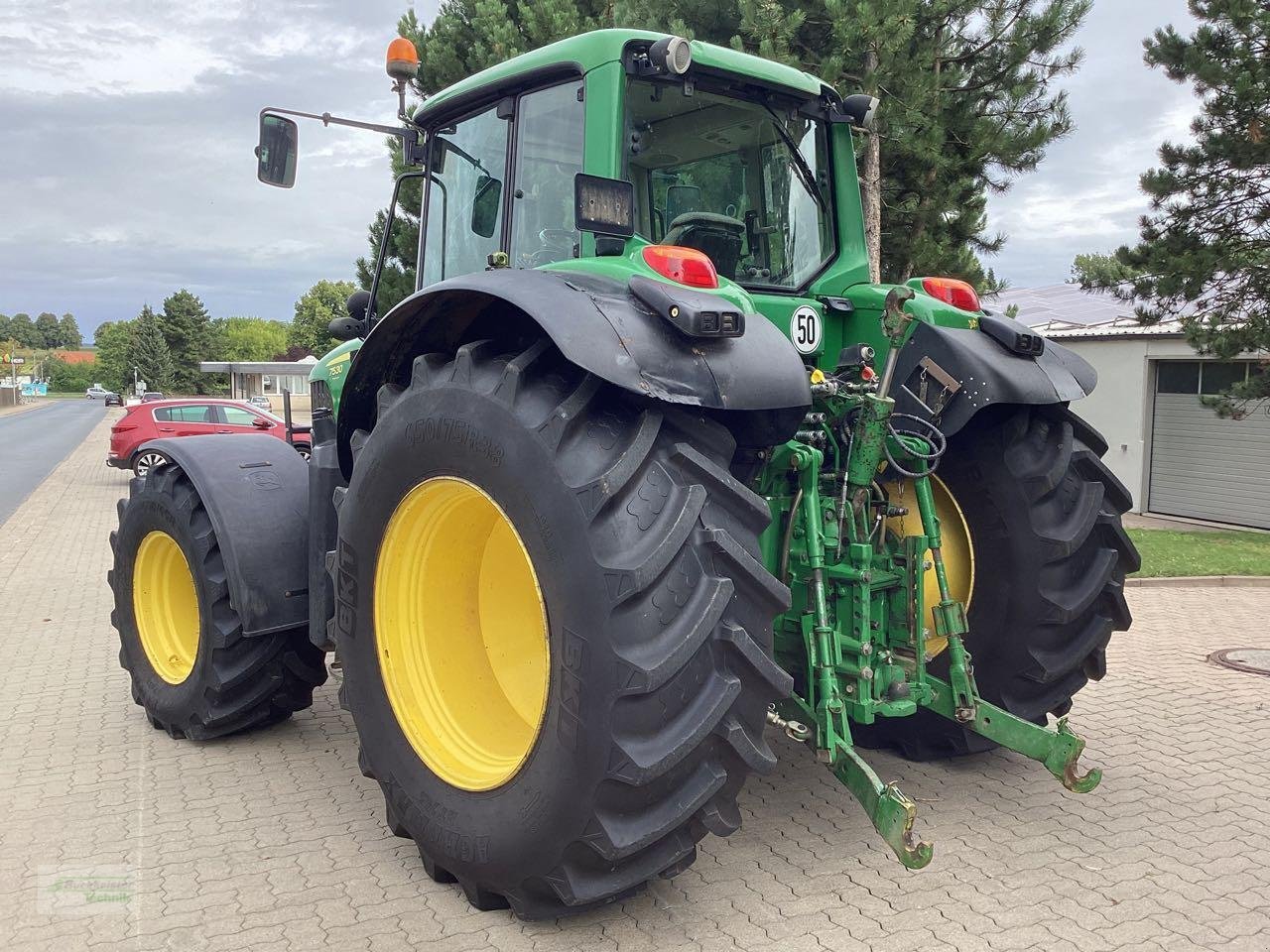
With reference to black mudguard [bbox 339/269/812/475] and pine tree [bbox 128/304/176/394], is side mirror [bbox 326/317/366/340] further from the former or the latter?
pine tree [bbox 128/304/176/394]

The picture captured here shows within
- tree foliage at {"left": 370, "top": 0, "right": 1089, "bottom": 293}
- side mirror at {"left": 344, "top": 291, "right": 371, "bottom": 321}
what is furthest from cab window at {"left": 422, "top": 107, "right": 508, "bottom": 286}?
tree foliage at {"left": 370, "top": 0, "right": 1089, "bottom": 293}

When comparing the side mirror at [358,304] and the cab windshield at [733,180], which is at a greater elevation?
the cab windshield at [733,180]

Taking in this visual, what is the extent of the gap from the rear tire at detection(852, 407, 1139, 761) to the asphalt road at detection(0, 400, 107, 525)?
1369 centimetres

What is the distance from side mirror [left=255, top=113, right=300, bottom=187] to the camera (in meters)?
4.08

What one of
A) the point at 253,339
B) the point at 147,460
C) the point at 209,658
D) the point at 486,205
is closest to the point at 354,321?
the point at 486,205

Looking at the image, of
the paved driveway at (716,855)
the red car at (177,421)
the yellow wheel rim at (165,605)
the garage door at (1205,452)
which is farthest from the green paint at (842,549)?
the red car at (177,421)

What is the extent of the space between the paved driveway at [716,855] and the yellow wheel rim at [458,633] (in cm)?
45

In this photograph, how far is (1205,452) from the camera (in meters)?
15.6

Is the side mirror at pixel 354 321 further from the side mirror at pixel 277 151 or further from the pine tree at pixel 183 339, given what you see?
the pine tree at pixel 183 339

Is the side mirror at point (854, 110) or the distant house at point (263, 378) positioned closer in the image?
the side mirror at point (854, 110)

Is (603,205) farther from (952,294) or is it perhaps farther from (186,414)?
(186,414)

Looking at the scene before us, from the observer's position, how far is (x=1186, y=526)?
14727mm

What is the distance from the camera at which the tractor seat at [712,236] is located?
3561 millimetres

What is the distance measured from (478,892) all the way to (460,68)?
1250 centimetres
